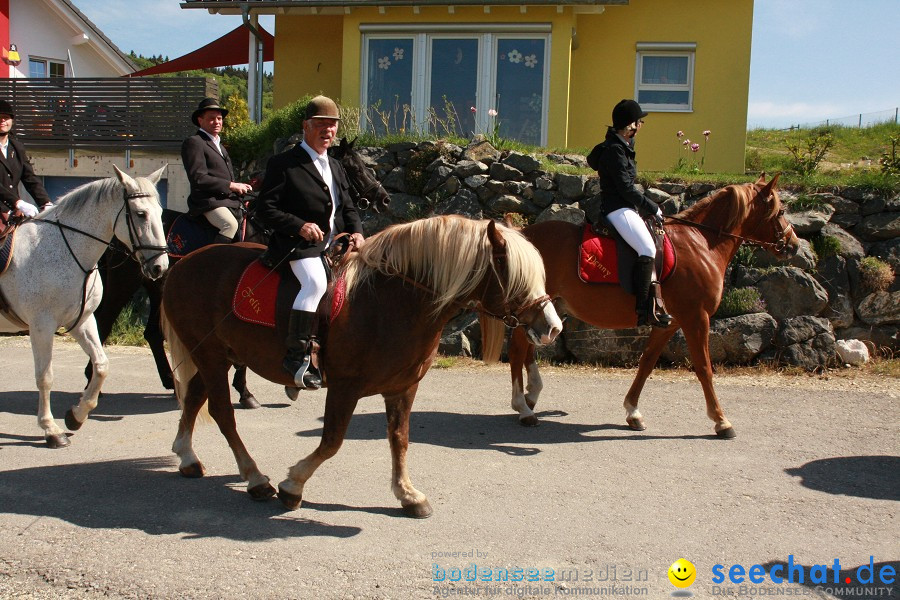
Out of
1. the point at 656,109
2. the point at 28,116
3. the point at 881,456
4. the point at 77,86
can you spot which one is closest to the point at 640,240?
the point at 881,456

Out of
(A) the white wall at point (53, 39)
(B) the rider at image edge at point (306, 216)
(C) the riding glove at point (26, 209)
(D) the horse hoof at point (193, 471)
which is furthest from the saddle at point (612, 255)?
(A) the white wall at point (53, 39)

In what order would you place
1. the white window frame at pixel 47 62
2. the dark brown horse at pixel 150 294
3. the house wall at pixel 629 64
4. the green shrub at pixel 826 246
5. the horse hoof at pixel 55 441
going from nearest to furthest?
the horse hoof at pixel 55 441 < the dark brown horse at pixel 150 294 < the green shrub at pixel 826 246 < the house wall at pixel 629 64 < the white window frame at pixel 47 62

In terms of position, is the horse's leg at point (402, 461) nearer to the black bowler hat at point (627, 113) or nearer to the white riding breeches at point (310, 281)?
the white riding breeches at point (310, 281)

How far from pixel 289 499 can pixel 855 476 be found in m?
4.12

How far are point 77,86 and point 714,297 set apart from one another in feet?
39.3

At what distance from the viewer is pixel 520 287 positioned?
4457 mm

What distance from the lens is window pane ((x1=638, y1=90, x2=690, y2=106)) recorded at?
1420 cm

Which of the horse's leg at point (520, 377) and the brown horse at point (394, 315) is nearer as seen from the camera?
the brown horse at point (394, 315)

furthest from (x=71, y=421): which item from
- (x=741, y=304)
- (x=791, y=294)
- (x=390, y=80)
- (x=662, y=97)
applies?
(x=662, y=97)

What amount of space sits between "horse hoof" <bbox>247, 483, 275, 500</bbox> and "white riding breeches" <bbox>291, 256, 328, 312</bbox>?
4.25 ft

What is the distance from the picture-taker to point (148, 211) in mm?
6383

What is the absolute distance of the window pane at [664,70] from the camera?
1423 cm

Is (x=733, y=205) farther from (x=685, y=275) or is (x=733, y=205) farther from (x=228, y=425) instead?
(x=228, y=425)

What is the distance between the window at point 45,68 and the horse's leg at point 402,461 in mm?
21877
